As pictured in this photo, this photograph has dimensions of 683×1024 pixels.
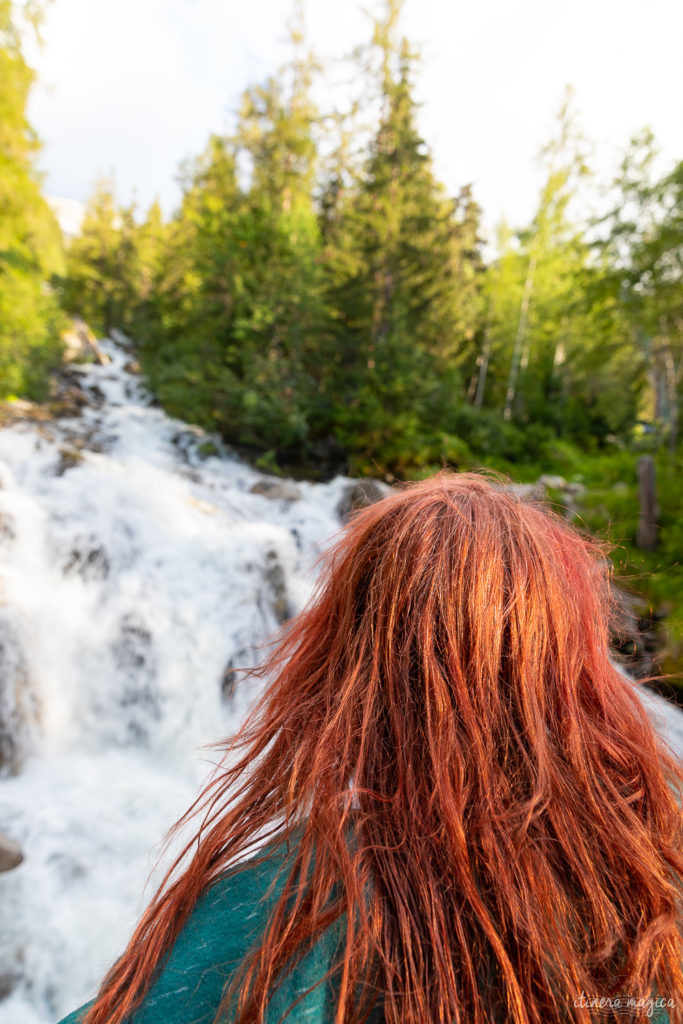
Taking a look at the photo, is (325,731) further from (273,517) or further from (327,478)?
(327,478)

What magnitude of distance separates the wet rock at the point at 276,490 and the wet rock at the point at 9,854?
288 inches

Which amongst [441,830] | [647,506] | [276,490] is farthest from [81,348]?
[441,830]

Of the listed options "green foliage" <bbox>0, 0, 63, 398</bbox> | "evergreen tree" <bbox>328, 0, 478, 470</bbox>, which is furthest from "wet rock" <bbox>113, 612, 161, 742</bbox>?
"green foliage" <bbox>0, 0, 63, 398</bbox>

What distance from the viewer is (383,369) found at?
12.7 m

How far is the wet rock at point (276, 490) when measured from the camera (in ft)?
34.0

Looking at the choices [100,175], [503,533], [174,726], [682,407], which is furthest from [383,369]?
[100,175]

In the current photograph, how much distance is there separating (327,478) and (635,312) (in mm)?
7766

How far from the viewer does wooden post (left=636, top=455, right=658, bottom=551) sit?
8148 mm

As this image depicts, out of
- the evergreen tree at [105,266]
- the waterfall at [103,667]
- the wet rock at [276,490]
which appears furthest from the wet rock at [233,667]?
the evergreen tree at [105,266]

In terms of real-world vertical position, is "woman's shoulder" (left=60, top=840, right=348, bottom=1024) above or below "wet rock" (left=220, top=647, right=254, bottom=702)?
above

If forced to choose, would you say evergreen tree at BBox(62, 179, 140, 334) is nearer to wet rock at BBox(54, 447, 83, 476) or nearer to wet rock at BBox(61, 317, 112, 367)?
wet rock at BBox(61, 317, 112, 367)

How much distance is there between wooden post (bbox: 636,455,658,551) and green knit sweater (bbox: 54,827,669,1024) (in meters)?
8.77

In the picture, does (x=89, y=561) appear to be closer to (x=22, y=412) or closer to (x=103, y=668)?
(x=103, y=668)

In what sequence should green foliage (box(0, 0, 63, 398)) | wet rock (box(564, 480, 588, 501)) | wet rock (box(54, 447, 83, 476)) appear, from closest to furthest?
wet rock (box(54, 447, 83, 476)), green foliage (box(0, 0, 63, 398)), wet rock (box(564, 480, 588, 501))
